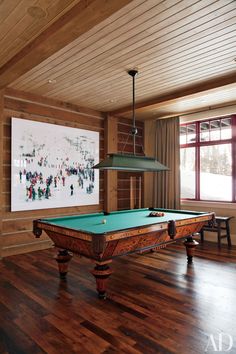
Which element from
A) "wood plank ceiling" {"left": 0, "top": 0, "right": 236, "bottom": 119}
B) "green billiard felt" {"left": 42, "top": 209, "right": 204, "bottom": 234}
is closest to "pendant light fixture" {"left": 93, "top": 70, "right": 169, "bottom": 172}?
"wood plank ceiling" {"left": 0, "top": 0, "right": 236, "bottom": 119}

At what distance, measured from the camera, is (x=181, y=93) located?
4684 millimetres

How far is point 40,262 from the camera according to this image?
4.14m

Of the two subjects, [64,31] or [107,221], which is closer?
[64,31]

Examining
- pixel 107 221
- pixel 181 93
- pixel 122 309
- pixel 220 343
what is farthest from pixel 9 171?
pixel 220 343

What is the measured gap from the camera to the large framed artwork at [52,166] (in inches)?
181

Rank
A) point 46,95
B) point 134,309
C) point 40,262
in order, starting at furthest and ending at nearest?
point 46,95 < point 40,262 < point 134,309

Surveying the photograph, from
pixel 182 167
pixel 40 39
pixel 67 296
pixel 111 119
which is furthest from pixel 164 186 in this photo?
pixel 40 39

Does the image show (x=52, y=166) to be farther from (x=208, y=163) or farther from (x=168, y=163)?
(x=208, y=163)

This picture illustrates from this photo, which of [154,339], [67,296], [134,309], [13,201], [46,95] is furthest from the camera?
[46,95]

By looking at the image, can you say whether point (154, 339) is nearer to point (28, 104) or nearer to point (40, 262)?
point (40, 262)

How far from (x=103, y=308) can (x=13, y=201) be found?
8.74 ft

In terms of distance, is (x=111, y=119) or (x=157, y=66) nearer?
(x=157, y=66)

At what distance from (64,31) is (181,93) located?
2736 millimetres

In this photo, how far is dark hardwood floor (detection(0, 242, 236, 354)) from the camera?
205cm
